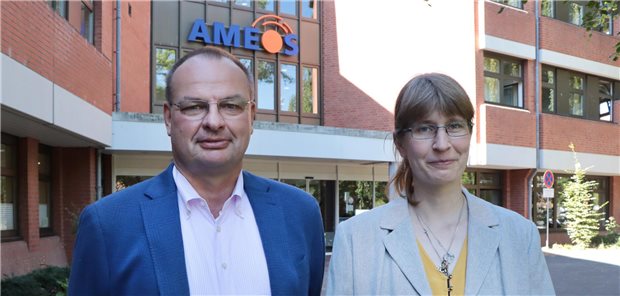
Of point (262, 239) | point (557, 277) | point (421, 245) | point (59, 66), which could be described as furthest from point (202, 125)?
point (557, 277)

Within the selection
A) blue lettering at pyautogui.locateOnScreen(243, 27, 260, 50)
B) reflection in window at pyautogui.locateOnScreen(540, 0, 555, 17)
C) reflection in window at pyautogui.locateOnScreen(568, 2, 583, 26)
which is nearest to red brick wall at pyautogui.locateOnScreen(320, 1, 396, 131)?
blue lettering at pyautogui.locateOnScreen(243, 27, 260, 50)

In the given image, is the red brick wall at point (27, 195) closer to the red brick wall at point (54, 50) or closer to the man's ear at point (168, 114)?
the red brick wall at point (54, 50)

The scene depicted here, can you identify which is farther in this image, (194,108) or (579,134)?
(579,134)

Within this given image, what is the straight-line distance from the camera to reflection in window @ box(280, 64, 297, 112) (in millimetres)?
20109

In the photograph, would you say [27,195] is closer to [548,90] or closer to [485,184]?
[485,184]

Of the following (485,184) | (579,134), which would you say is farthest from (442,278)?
(579,134)

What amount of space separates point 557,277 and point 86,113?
10267 millimetres

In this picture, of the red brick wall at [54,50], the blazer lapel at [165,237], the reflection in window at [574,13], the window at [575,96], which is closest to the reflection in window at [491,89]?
the window at [575,96]

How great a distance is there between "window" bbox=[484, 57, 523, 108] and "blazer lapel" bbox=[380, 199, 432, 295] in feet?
58.3

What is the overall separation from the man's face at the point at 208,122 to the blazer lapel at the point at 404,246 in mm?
699

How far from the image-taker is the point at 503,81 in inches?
786

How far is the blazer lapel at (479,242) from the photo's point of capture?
2.42 metres

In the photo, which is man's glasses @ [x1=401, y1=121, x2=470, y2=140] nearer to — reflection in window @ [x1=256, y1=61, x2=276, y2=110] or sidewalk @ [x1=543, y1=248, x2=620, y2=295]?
sidewalk @ [x1=543, y1=248, x2=620, y2=295]

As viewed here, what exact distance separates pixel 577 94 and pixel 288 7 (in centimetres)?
1108
